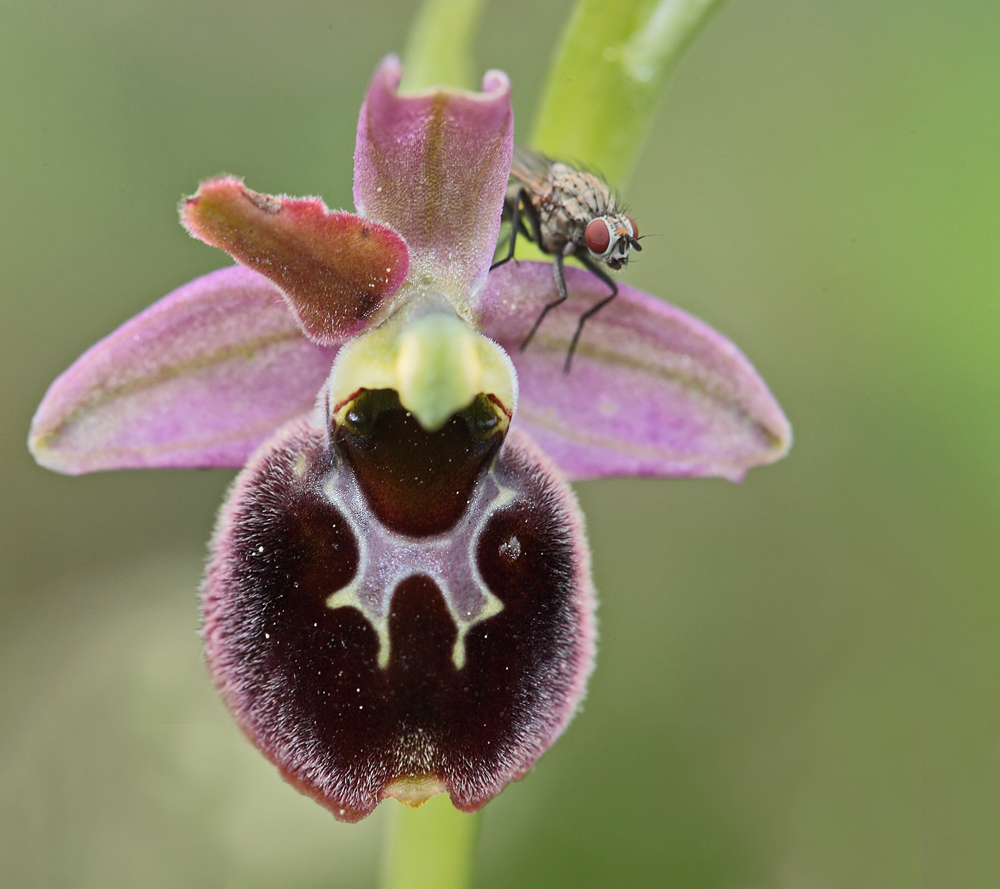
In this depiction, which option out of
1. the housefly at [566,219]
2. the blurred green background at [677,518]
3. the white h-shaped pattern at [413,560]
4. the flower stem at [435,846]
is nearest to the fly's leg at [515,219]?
the housefly at [566,219]

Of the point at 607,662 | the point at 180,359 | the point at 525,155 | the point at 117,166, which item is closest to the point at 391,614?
the point at 180,359

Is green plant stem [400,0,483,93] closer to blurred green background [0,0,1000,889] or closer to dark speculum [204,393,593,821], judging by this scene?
dark speculum [204,393,593,821]

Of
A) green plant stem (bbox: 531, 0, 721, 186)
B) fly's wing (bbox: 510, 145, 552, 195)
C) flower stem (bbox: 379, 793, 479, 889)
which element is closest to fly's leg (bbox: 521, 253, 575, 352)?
fly's wing (bbox: 510, 145, 552, 195)

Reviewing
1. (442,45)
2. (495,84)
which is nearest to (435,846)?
(495,84)

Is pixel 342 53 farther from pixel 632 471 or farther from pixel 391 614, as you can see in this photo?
pixel 391 614

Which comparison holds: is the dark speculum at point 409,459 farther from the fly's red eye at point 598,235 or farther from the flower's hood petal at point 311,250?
the fly's red eye at point 598,235

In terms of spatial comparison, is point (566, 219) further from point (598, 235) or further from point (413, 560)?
point (413, 560)
